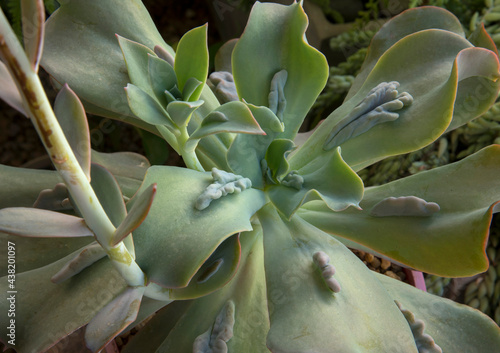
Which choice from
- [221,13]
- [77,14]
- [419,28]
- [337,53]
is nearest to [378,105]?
[419,28]

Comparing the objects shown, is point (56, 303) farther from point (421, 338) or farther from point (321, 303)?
point (421, 338)

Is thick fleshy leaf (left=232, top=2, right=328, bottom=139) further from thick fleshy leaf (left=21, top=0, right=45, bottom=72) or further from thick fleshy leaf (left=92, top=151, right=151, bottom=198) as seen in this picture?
thick fleshy leaf (left=21, top=0, right=45, bottom=72)

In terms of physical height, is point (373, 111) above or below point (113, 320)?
above

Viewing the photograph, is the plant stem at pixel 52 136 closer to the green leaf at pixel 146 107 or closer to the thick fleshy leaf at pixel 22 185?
the green leaf at pixel 146 107

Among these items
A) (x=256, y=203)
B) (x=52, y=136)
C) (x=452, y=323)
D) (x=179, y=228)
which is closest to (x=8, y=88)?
(x=52, y=136)

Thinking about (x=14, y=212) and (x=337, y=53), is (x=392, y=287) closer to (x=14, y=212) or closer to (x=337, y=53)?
(x=14, y=212)
